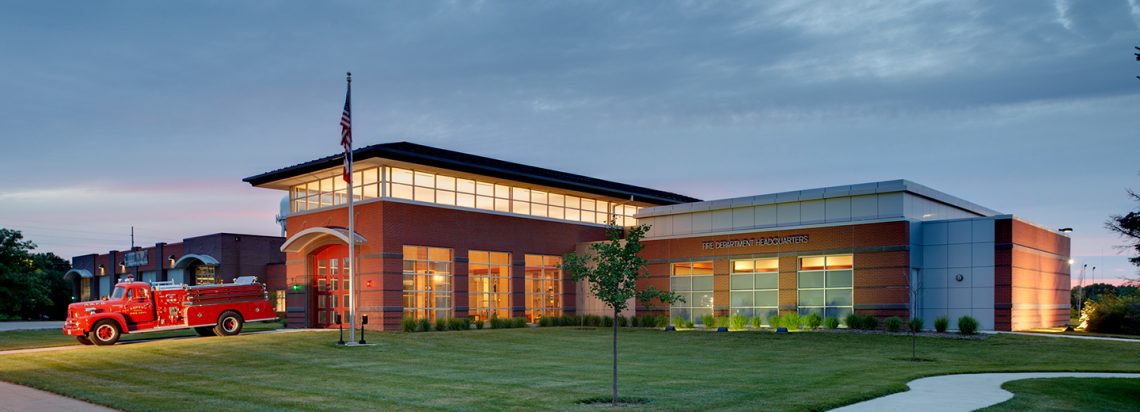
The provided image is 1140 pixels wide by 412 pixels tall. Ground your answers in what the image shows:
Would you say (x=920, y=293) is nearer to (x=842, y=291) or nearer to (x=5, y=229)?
(x=842, y=291)

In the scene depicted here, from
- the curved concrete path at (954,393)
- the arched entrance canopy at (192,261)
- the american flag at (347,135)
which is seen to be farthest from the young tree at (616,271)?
the arched entrance canopy at (192,261)

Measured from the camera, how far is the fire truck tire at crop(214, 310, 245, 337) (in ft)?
107

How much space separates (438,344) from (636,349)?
716 cm

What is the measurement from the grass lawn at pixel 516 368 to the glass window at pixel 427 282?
10.0ft

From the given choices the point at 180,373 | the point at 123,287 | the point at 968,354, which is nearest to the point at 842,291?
the point at 968,354

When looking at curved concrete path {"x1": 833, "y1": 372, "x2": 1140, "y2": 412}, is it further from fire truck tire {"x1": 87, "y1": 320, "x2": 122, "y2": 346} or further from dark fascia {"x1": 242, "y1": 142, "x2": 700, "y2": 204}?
fire truck tire {"x1": 87, "y1": 320, "x2": 122, "y2": 346}

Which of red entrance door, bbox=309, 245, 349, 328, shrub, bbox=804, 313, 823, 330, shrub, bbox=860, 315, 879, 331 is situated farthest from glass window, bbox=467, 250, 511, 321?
shrub, bbox=860, 315, 879, 331

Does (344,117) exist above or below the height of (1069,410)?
above

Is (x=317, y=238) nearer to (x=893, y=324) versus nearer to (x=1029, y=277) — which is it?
(x=893, y=324)

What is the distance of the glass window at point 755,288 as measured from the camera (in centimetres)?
3878

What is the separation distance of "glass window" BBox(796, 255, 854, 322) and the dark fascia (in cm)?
1275

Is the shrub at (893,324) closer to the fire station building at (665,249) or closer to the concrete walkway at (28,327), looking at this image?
the fire station building at (665,249)

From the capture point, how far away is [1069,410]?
45.5ft

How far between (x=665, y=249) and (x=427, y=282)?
13.0 metres
